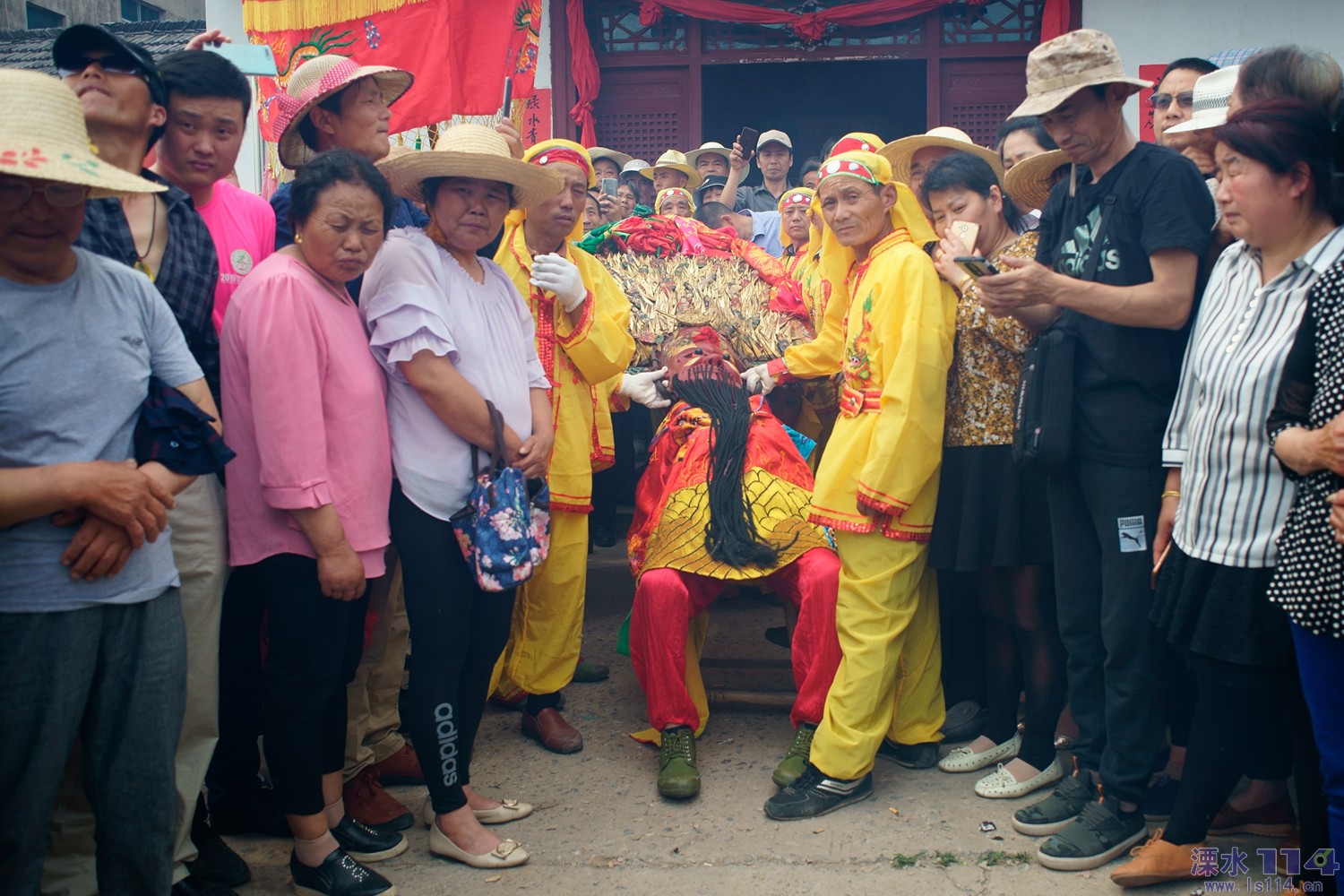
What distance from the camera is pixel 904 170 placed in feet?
14.0

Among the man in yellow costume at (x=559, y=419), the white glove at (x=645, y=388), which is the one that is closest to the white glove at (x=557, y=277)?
the man in yellow costume at (x=559, y=419)

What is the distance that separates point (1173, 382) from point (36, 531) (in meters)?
2.80

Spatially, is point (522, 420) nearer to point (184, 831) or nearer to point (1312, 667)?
point (184, 831)

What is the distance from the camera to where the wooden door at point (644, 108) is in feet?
29.0

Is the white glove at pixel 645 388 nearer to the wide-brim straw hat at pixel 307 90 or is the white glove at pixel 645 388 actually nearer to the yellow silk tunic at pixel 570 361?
the yellow silk tunic at pixel 570 361

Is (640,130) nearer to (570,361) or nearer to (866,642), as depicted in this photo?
(570,361)

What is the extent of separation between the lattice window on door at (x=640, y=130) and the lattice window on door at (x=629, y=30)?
0.54m

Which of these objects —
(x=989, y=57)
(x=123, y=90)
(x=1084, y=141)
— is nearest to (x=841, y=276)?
(x=1084, y=141)

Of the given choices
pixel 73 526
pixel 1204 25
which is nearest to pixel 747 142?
pixel 1204 25

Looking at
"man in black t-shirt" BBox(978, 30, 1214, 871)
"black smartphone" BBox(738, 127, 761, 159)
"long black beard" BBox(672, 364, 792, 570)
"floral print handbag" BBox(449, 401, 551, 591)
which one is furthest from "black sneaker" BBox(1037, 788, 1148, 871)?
"black smartphone" BBox(738, 127, 761, 159)

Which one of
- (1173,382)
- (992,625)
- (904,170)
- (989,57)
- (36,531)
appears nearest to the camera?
(36,531)

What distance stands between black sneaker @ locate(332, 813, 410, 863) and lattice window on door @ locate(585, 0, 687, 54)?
7.27 m

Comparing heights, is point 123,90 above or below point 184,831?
above

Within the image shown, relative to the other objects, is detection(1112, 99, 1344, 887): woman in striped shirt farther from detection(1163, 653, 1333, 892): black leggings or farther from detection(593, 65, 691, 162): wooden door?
detection(593, 65, 691, 162): wooden door
